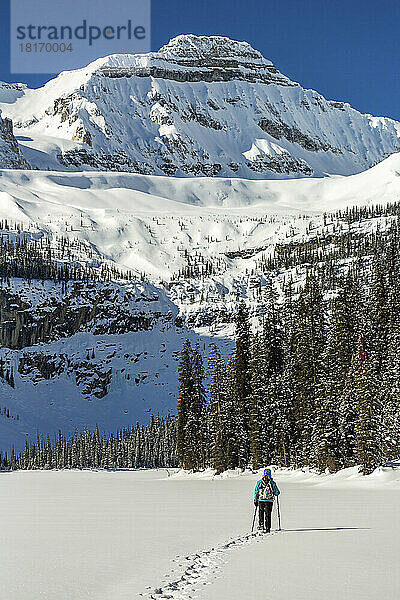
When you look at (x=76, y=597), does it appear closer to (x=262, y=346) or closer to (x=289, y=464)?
(x=289, y=464)

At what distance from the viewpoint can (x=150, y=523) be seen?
25.1 meters

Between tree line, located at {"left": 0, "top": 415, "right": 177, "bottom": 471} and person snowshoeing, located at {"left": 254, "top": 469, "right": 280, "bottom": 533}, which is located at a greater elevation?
person snowshoeing, located at {"left": 254, "top": 469, "right": 280, "bottom": 533}

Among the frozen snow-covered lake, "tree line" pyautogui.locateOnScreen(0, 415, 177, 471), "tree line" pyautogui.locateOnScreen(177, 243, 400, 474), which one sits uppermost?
"tree line" pyautogui.locateOnScreen(177, 243, 400, 474)

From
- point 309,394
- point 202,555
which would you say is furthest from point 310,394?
point 202,555

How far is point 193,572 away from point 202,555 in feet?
7.09

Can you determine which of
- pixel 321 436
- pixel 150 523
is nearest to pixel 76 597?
pixel 150 523

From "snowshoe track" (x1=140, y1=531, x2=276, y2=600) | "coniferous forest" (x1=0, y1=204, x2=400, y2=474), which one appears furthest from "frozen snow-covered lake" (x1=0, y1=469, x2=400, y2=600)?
"coniferous forest" (x1=0, y1=204, x2=400, y2=474)

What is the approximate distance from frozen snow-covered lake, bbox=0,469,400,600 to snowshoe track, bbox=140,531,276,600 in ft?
0.07

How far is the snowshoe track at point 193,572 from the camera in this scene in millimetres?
12844

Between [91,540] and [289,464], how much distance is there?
5170cm

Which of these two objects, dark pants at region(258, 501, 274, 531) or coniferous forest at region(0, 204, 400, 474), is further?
coniferous forest at region(0, 204, 400, 474)

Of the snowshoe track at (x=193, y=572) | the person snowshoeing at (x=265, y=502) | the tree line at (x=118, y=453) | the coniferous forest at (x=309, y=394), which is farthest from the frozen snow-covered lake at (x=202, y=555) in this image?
the tree line at (x=118, y=453)

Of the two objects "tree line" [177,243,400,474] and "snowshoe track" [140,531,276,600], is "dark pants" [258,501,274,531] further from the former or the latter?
"tree line" [177,243,400,474]

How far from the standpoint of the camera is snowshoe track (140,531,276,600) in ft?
42.1
